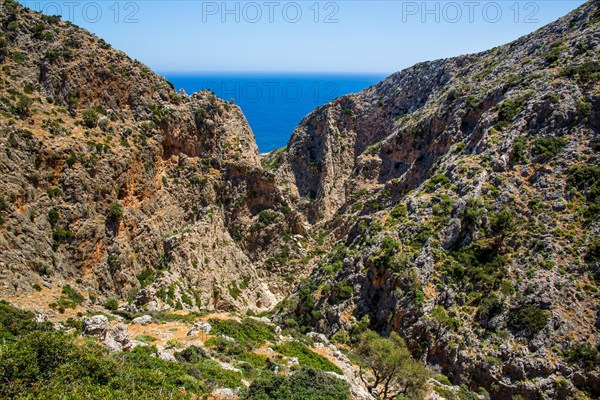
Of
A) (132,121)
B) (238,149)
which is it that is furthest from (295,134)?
(132,121)

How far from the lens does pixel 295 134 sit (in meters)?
94.6

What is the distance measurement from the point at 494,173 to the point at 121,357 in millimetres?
39372

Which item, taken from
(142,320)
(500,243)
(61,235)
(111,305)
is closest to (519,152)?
(500,243)

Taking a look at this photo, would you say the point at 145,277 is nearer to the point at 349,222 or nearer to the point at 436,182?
the point at 349,222

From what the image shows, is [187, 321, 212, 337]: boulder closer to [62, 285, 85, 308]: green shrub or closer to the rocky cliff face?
the rocky cliff face

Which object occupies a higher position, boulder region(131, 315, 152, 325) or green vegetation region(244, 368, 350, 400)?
boulder region(131, 315, 152, 325)

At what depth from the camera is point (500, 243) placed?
38219 mm

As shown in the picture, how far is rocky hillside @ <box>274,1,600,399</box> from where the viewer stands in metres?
31.2

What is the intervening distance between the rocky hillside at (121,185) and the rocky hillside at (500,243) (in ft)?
41.2

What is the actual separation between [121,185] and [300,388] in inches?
1223

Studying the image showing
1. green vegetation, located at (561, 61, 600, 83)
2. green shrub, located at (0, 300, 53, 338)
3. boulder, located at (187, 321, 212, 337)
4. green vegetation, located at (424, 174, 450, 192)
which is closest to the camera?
green shrub, located at (0, 300, 53, 338)

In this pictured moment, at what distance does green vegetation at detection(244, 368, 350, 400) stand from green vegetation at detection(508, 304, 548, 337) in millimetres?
17485

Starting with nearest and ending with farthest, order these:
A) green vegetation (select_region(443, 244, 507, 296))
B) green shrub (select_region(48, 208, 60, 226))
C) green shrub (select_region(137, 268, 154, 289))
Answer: green shrub (select_region(48, 208, 60, 226)) < green vegetation (select_region(443, 244, 507, 296)) < green shrub (select_region(137, 268, 154, 289))

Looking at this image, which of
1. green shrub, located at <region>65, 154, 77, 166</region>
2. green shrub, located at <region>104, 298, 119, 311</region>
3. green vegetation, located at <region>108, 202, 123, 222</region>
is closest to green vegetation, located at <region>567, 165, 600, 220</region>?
green shrub, located at <region>104, 298, 119, 311</region>
